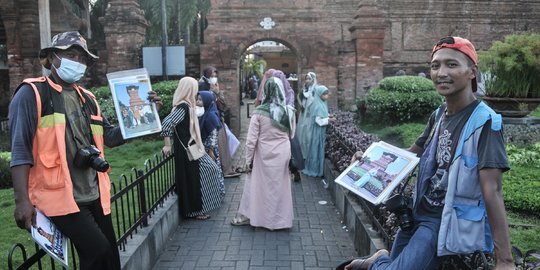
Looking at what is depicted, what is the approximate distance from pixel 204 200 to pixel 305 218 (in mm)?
1419

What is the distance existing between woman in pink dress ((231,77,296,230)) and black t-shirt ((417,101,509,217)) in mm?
3131

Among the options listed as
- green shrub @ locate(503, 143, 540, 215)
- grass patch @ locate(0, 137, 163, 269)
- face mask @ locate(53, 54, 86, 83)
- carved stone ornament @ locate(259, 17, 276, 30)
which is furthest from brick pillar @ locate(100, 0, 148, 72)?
face mask @ locate(53, 54, 86, 83)

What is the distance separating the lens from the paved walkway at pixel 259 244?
480 cm

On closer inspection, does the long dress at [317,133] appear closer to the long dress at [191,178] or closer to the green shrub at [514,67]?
the long dress at [191,178]

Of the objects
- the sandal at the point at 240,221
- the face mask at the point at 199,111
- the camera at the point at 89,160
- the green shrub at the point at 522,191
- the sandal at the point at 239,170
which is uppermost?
the face mask at the point at 199,111

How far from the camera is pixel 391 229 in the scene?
3.86 meters

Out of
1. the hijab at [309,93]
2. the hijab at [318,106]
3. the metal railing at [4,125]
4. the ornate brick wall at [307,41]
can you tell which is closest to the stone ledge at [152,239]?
the hijab at [318,106]

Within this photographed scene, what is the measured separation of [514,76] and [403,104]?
2.98 metres

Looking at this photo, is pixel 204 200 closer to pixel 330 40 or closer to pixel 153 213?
pixel 153 213

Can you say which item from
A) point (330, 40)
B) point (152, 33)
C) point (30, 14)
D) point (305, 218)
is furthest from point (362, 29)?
point (152, 33)

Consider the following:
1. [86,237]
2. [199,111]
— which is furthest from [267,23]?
[86,237]

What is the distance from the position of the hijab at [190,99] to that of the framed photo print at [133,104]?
2163 millimetres

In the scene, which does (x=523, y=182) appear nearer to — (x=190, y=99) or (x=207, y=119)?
(x=207, y=119)

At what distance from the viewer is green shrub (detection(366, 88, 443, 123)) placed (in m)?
12.1
